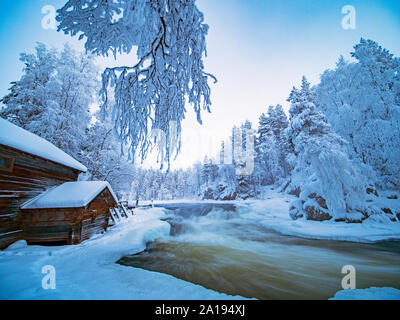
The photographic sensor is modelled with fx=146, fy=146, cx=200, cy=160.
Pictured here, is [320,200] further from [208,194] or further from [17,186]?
[208,194]

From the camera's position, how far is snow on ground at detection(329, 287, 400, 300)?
10.7 feet

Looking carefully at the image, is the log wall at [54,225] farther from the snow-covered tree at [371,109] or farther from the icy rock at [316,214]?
the snow-covered tree at [371,109]

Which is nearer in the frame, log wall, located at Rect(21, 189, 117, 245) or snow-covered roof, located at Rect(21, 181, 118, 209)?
log wall, located at Rect(21, 189, 117, 245)

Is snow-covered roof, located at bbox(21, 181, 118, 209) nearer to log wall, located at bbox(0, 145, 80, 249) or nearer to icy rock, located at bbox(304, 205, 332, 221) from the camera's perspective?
log wall, located at bbox(0, 145, 80, 249)

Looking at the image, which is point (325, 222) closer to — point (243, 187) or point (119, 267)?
point (119, 267)

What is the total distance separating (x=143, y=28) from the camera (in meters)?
2.52

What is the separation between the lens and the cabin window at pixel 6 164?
6066mm

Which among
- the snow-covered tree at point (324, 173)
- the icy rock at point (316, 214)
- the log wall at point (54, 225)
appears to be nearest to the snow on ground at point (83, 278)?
the log wall at point (54, 225)

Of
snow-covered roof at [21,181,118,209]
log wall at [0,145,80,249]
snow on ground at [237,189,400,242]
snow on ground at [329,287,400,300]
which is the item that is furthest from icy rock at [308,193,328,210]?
log wall at [0,145,80,249]

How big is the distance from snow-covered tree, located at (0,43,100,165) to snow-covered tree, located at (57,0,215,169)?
13475 millimetres

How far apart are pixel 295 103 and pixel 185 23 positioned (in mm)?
15711

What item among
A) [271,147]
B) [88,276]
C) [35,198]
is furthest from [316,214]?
[271,147]

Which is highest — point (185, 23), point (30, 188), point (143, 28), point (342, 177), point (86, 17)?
point (86, 17)

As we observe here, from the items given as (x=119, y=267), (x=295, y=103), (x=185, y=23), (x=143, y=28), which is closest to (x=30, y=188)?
(x=119, y=267)
